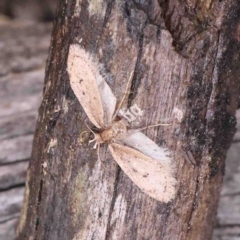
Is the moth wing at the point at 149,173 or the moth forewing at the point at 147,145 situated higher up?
the moth forewing at the point at 147,145

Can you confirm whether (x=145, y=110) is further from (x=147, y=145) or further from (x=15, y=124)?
(x=15, y=124)

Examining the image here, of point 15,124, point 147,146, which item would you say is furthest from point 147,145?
point 15,124

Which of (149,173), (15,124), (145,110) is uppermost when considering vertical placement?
(15,124)

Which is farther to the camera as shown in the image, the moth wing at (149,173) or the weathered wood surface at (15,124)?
the weathered wood surface at (15,124)

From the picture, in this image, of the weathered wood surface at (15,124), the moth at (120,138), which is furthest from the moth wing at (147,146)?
the weathered wood surface at (15,124)

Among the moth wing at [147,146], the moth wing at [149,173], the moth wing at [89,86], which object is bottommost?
the moth wing at [149,173]

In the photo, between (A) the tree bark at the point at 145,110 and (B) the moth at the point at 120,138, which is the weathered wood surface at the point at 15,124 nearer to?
(A) the tree bark at the point at 145,110

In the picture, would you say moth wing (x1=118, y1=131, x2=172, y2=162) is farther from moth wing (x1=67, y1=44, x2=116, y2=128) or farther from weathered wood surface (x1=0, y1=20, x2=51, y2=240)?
weathered wood surface (x1=0, y1=20, x2=51, y2=240)
